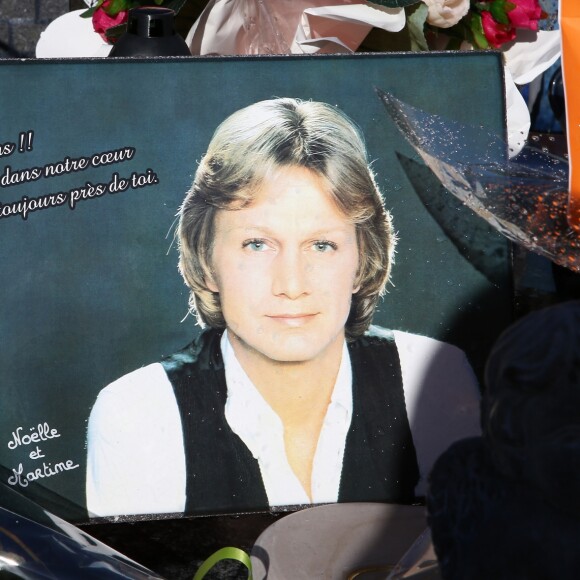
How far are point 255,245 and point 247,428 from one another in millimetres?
207

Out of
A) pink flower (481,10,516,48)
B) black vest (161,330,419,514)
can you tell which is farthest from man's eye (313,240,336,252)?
pink flower (481,10,516,48)

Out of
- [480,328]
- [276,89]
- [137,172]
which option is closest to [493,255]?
[480,328]

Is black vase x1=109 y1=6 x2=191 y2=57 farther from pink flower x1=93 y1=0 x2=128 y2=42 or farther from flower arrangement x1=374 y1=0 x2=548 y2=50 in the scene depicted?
flower arrangement x1=374 y1=0 x2=548 y2=50

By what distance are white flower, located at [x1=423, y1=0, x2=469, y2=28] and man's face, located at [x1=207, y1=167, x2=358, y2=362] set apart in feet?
0.94

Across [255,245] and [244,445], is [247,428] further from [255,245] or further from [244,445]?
[255,245]

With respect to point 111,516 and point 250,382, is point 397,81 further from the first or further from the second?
point 111,516

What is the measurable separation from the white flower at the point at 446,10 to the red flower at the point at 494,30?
0.05m

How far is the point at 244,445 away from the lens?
1.03m

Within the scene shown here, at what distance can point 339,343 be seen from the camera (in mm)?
1046

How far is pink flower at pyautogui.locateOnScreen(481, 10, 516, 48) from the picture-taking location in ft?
3.85

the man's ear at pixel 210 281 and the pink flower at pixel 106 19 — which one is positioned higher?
the pink flower at pixel 106 19

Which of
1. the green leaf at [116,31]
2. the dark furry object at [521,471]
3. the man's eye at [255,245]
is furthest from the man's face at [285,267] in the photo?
the dark furry object at [521,471]

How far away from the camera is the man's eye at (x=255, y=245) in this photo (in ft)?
3.29

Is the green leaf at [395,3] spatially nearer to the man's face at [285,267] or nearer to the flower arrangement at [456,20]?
the flower arrangement at [456,20]
